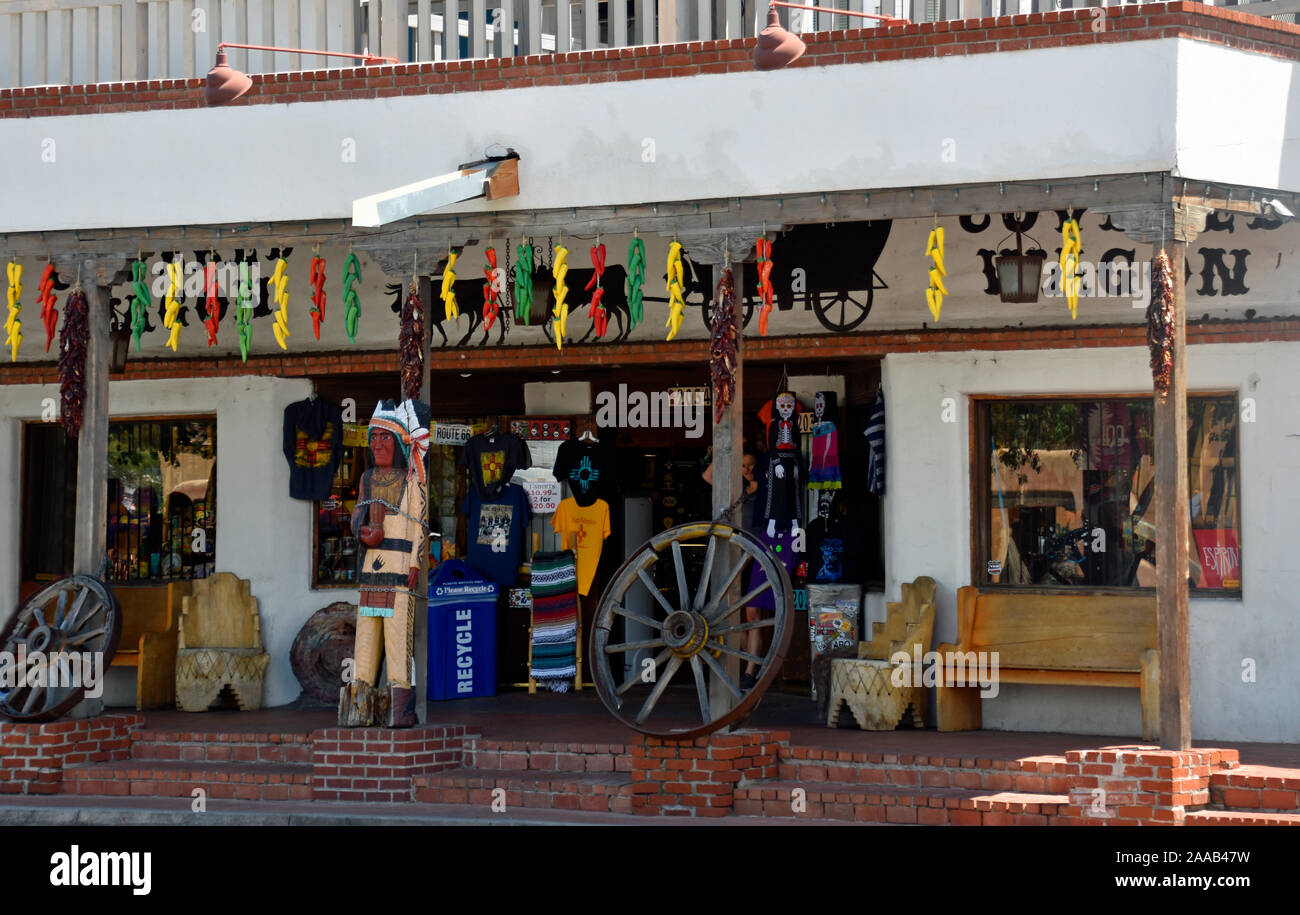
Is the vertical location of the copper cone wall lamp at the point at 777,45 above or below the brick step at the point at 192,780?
above

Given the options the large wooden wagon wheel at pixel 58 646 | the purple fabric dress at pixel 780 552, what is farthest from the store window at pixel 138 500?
the purple fabric dress at pixel 780 552

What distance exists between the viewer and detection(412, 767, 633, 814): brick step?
32.7ft

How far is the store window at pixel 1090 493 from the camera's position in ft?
37.4

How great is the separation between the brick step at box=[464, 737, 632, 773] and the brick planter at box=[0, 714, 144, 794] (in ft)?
8.89

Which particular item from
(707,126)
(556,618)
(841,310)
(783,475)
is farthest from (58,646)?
(841,310)

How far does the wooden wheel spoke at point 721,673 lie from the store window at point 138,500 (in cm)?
566

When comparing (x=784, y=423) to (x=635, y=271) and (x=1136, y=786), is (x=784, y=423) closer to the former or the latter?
(x=635, y=271)

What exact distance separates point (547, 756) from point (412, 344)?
287 cm

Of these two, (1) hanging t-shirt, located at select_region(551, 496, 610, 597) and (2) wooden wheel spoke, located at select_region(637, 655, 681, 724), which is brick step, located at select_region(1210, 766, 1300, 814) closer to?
(2) wooden wheel spoke, located at select_region(637, 655, 681, 724)

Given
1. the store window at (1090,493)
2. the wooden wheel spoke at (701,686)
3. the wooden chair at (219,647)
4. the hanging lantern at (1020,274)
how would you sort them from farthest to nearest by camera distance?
the wooden chair at (219,647)
the store window at (1090,493)
the hanging lantern at (1020,274)
the wooden wheel spoke at (701,686)

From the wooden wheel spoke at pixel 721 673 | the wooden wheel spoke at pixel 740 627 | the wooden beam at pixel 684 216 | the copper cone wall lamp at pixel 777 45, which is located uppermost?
the copper cone wall lamp at pixel 777 45

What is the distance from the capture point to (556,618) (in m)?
13.4

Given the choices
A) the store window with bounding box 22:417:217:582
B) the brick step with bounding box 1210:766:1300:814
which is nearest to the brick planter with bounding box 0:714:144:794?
the store window with bounding box 22:417:217:582

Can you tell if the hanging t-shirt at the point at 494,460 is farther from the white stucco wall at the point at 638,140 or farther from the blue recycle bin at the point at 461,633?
the white stucco wall at the point at 638,140
